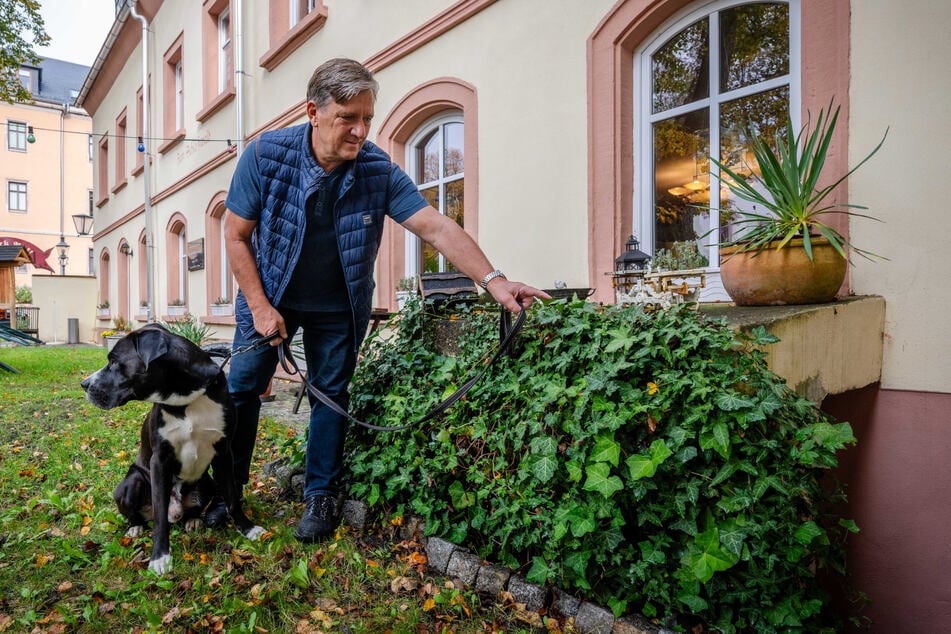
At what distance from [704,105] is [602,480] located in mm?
3192

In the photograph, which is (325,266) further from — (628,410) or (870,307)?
(870,307)

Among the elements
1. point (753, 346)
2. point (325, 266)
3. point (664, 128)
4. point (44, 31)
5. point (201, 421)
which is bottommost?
point (201, 421)

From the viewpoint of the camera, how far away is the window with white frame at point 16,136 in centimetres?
3048

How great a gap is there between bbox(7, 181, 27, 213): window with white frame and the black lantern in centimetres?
3769

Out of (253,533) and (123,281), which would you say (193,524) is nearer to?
(253,533)

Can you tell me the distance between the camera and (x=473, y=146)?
558 cm

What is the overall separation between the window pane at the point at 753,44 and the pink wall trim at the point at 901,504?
7.07ft

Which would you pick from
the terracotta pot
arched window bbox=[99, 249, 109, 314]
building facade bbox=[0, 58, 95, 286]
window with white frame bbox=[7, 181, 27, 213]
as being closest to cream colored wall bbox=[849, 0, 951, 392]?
the terracotta pot

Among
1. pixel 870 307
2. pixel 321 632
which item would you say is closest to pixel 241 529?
pixel 321 632

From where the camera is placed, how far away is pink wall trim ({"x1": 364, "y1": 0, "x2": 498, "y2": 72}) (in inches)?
217

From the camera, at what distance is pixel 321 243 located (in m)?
2.64


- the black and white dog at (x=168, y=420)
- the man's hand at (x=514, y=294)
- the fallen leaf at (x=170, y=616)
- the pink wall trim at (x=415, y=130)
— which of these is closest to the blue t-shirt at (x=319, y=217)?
the black and white dog at (x=168, y=420)

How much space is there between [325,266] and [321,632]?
4.92 feet

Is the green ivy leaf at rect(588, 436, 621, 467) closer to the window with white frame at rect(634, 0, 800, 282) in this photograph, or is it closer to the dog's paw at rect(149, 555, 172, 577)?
the dog's paw at rect(149, 555, 172, 577)
